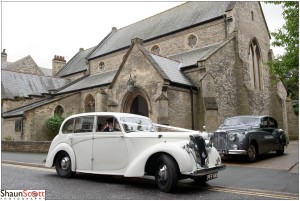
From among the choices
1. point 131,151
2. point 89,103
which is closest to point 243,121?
point 131,151

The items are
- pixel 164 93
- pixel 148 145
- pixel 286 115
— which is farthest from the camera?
pixel 286 115

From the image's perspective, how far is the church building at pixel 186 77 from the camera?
56.5 ft

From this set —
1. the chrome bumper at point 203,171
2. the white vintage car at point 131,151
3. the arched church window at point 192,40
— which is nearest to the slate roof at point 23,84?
the arched church window at point 192,40

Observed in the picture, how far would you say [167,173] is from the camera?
5.89 metres

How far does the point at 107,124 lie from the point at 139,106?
39.6 feet

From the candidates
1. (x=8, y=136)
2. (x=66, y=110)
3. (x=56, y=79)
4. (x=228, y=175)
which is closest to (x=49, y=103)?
(x=66, y=110)

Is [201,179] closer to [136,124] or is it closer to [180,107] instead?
[136,124]

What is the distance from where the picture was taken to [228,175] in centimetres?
811

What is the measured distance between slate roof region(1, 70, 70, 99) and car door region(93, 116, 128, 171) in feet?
79.7

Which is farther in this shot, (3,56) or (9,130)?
(3,56)

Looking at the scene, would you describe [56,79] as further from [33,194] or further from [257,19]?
[33,194]

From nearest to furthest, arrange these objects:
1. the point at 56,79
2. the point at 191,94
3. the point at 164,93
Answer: the point at 164,93, the point at 191,94, the point at 56,79

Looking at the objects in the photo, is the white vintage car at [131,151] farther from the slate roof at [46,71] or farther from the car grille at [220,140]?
the slate roof at [46,71]

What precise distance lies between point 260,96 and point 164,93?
34.3ft
